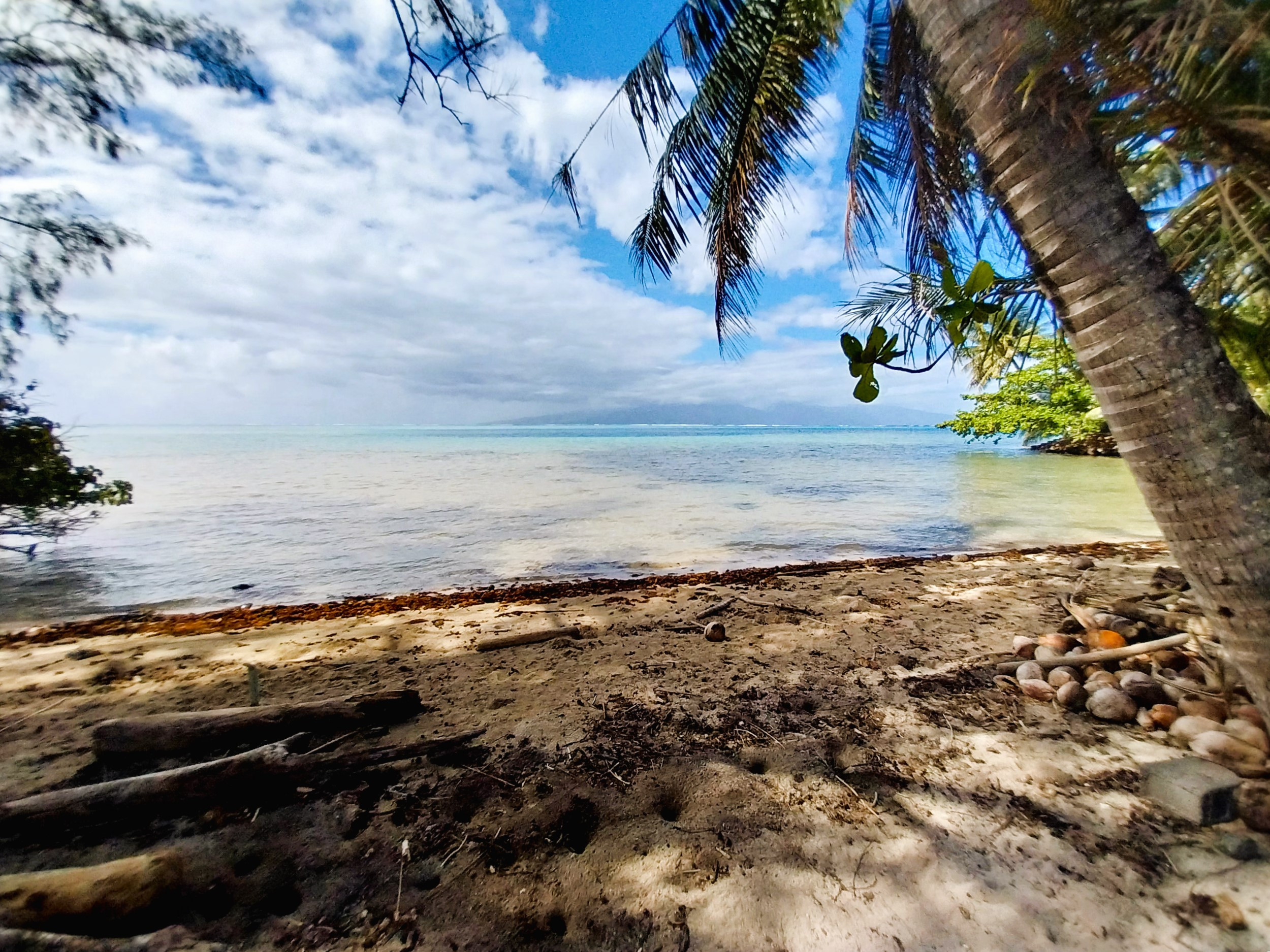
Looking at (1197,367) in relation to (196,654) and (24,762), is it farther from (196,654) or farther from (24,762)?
(196,654)

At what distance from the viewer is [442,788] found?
1983 millimetres

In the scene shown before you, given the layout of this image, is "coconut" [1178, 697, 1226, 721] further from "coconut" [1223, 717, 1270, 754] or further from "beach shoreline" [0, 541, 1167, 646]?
"beach shoreline" [0, 541, 1167, 646]

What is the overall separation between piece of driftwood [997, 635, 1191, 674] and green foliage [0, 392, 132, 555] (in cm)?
891

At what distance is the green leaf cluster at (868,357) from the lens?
1729mm

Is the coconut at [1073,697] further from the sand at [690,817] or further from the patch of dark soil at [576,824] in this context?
the patch of dark soil at [576,824]

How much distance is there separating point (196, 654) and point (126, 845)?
2598 mm

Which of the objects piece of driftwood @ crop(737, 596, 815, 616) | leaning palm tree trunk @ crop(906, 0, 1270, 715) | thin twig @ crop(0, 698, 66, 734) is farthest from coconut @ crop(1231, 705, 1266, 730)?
thin twig @ crop(0, 698, 66, 734)

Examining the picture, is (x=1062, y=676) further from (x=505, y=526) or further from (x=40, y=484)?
(x=40, y=484)

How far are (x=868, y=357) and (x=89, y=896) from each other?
8.78 ft

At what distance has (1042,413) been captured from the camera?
1898 cm

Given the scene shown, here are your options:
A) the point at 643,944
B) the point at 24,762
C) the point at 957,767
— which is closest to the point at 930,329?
the point at 957,767

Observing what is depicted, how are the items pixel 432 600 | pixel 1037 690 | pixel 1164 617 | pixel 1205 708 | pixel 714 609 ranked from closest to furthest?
pixel 1205 708
pixel 1037 690
pixel 1164 617
pixel 714 609
pixel 432 600

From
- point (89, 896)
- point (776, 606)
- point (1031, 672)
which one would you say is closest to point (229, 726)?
point (89, 896)

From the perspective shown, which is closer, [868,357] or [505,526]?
[868,357]
